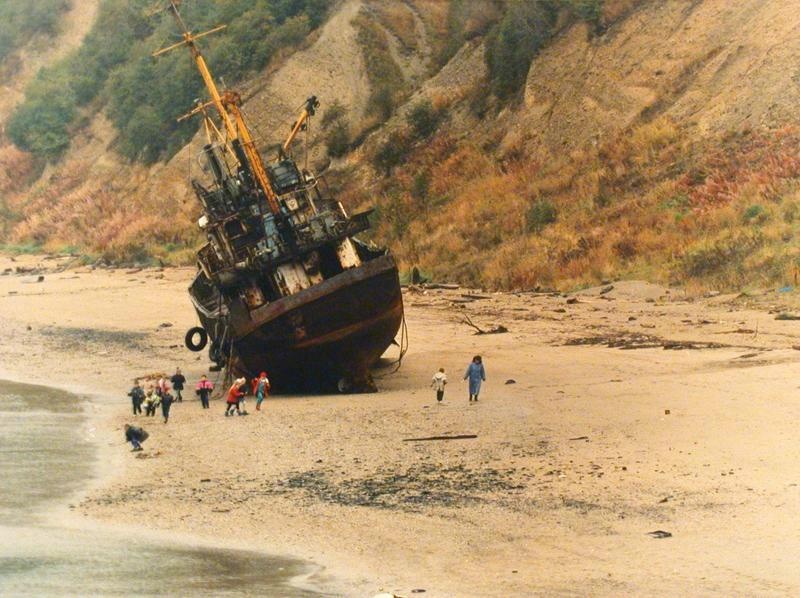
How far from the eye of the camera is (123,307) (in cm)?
4697

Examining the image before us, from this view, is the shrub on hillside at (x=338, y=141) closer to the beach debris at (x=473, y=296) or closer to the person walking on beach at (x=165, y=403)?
the beach debris at (x=473, y=296)

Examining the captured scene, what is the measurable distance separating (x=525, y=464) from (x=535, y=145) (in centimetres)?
3511

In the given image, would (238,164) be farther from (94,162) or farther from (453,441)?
(94,162)

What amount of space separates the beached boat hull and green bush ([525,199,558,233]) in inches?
673

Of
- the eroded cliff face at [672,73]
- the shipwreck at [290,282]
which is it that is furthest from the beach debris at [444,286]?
the shipwreck at [290,282]

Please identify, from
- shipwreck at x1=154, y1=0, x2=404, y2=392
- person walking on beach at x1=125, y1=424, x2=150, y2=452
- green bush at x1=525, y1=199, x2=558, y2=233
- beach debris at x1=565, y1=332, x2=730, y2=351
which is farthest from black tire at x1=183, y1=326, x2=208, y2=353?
green bush at x1=525, y1=199, x2=558, y2=233

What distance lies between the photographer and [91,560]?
643 inches

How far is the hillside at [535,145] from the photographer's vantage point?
134 feet

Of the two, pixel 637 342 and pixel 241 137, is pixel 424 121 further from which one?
pixel 637 342

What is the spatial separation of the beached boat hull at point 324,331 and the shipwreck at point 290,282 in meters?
0.02

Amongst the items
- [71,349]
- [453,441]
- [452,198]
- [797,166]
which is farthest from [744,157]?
[453,441]

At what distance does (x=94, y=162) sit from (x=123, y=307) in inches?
1503

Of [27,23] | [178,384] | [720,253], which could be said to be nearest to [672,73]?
[720,253]

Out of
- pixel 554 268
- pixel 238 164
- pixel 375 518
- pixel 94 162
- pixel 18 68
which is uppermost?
pixel 18 68
